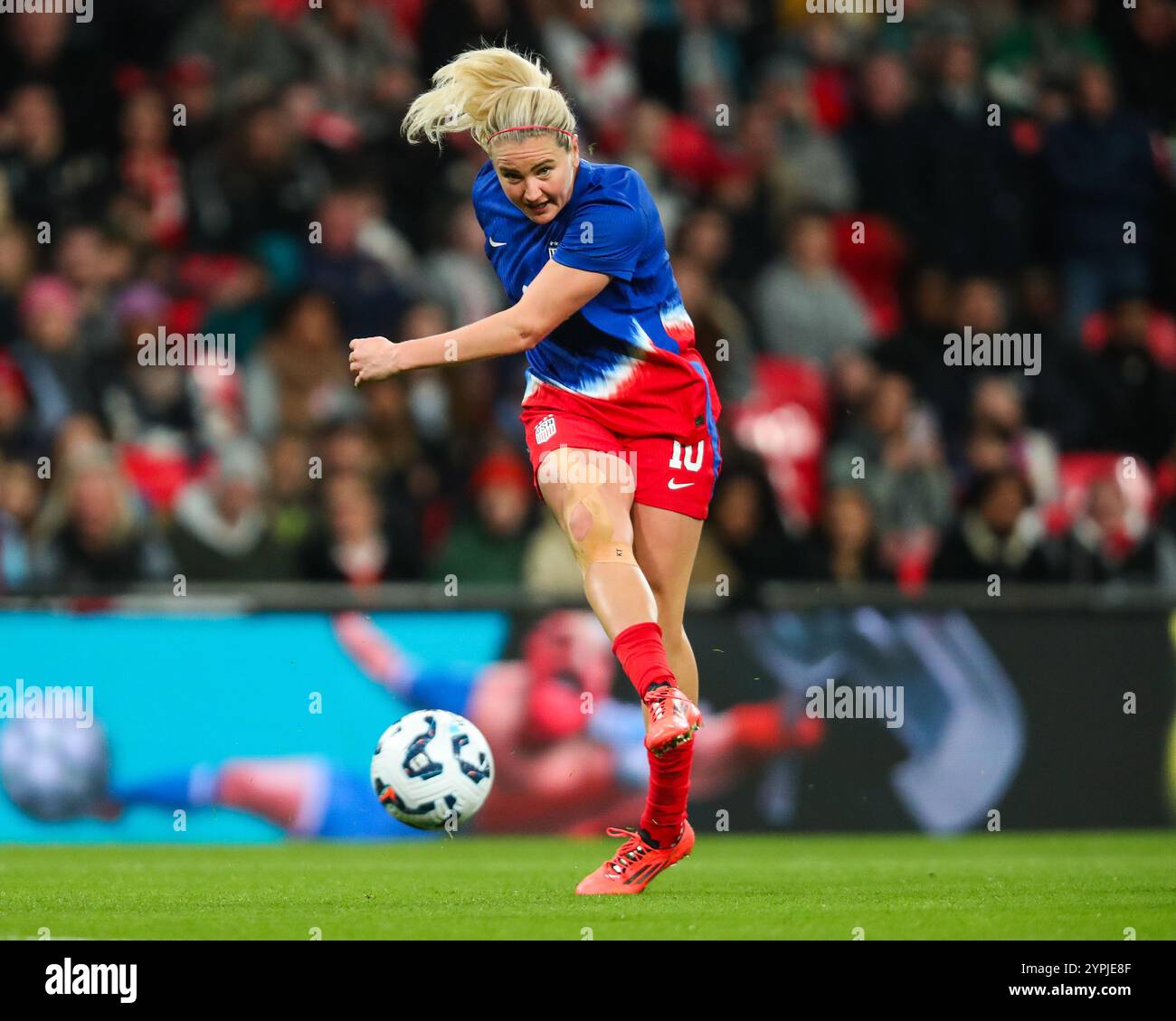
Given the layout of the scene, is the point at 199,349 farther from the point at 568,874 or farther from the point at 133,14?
the point at 568,874

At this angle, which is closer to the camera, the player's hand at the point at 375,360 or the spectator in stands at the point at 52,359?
the player's hand at the point at 375,360

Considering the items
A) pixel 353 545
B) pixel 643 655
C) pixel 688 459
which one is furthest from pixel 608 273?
pixel 353 545

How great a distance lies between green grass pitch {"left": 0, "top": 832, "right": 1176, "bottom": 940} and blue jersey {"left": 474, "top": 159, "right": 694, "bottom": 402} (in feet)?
5.76

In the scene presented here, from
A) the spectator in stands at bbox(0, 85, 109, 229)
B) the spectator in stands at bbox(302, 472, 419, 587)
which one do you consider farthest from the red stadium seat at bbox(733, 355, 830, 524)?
the spectator in stands at bbox(0, 85, 109, 229)

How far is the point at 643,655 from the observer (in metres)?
6.59

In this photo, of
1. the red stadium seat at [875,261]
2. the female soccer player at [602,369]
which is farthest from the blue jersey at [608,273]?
the red stadium seat at [875,261]

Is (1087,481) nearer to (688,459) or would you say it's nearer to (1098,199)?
(1098,199)

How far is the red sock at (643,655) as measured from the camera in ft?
21.5

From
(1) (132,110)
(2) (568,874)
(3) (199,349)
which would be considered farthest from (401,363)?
(1) (132,110)

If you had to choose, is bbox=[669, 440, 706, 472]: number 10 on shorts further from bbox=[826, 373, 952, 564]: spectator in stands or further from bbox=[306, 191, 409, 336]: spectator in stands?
bbox=[306, 191, 409, 336]: spectator in stands

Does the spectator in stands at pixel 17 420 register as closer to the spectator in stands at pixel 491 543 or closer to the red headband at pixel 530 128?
the spectator in stands at pixel 491 543

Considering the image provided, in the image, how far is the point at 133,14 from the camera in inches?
557

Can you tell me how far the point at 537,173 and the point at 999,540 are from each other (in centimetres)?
601

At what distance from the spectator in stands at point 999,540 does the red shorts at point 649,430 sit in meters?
5.00
